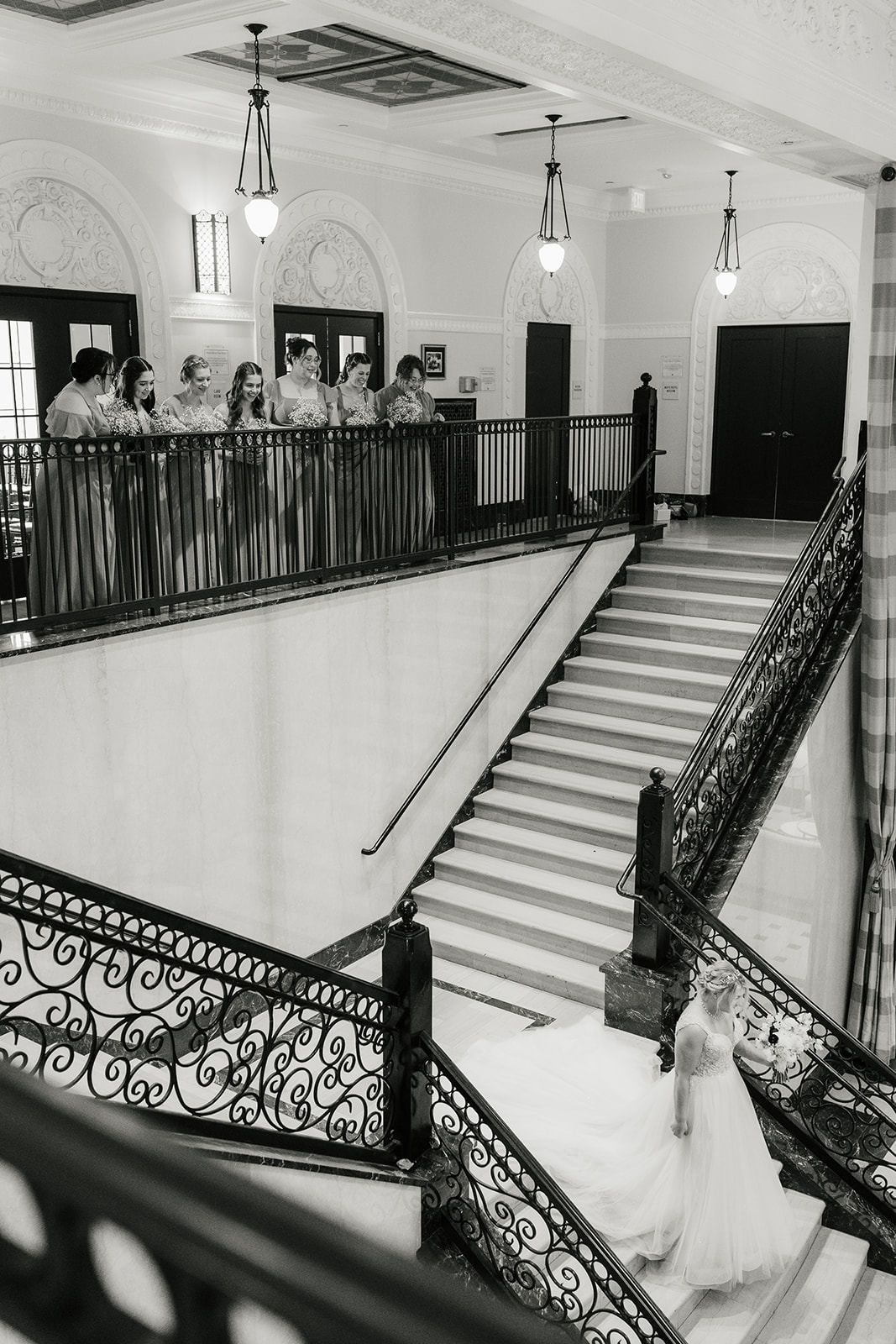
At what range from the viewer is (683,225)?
1595 centimetres

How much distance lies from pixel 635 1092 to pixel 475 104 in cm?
890

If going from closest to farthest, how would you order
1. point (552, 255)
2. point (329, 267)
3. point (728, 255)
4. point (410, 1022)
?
point (410, 1022), point (329, 267), point (552, 255), point (728, 255)

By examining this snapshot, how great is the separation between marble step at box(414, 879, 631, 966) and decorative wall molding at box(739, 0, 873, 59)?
603 centimetres

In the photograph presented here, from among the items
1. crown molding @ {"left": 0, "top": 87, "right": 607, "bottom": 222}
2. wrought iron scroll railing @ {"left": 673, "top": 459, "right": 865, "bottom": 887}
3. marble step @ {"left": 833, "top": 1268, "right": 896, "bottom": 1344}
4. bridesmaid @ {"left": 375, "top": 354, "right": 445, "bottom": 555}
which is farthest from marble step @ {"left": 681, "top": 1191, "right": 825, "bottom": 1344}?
crown molding @ {"left": 0, "top": 87, "right": 607, "bottom": 222}

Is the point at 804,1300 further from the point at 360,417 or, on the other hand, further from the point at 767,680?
the point at 360,417

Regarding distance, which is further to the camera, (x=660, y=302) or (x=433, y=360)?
(x=660, y=302)

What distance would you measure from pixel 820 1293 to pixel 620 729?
5.05 meters

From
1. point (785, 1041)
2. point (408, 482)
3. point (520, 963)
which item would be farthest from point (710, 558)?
A: point (785, 1041)

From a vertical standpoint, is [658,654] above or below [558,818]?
above

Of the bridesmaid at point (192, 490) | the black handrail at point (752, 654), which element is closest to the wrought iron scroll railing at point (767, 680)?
the black handrail at point (752, 654)

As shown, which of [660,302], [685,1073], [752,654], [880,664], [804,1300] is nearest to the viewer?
[685,1073]

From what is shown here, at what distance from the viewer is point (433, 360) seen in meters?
14.0

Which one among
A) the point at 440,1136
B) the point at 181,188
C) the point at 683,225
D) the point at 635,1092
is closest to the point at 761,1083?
the point at 635,1092

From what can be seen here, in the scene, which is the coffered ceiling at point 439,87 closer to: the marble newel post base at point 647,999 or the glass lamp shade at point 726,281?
the glass lamp shade at point 726,281
